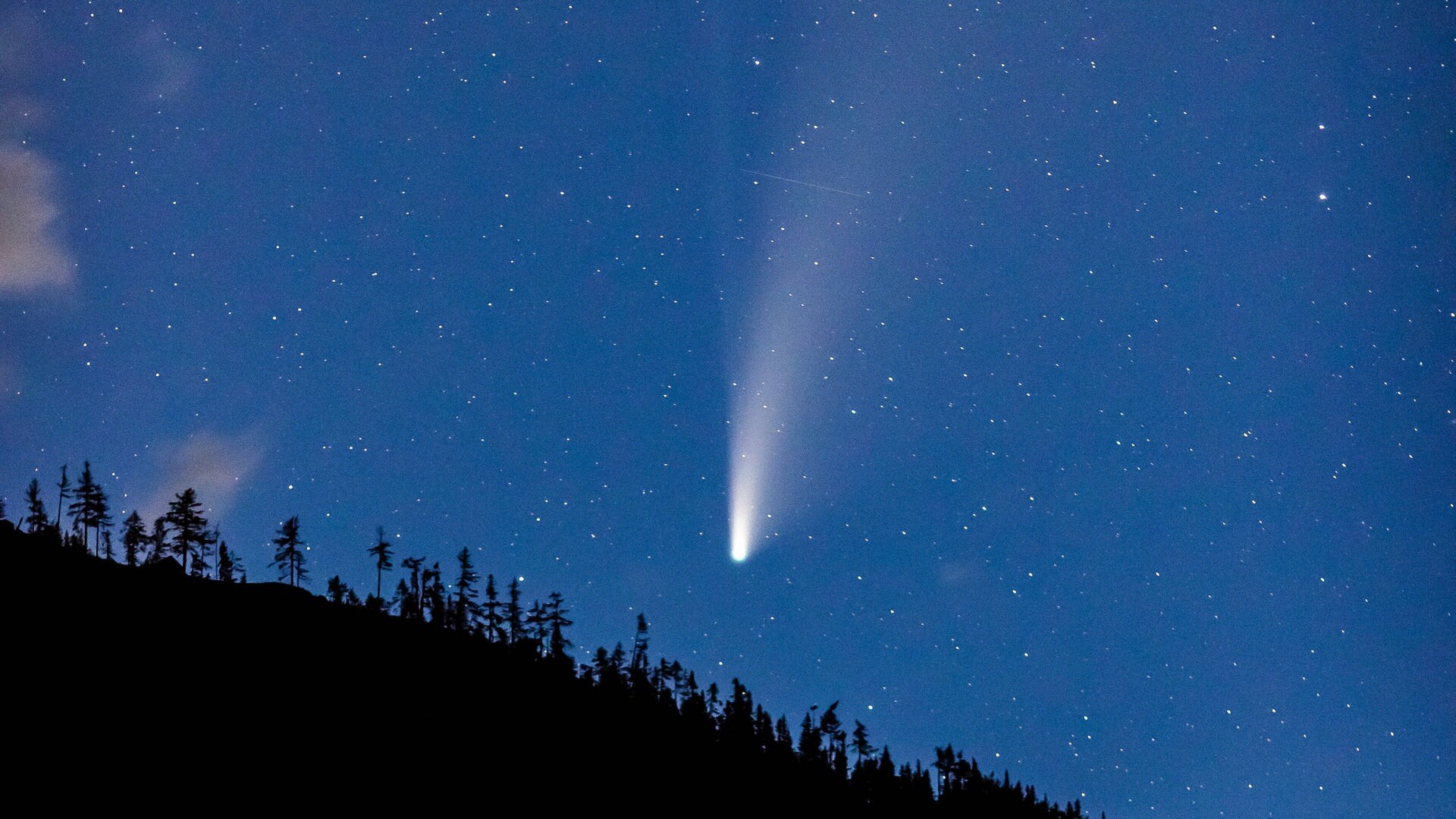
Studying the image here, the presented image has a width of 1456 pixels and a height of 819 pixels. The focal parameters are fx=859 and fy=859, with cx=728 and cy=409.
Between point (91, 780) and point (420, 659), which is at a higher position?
point (420, 659)

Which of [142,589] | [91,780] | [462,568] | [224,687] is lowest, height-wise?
[91,780]

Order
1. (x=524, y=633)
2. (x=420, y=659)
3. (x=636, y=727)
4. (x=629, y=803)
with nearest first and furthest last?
(x=629, y=803), (x=420, y=659), (x=636, y=727), (x=524, y=633)

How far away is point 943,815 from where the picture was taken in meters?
86.8

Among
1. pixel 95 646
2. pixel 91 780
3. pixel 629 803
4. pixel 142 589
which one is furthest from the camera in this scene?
pixel 142 589

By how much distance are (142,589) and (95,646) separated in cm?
1247

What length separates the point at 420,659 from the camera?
67.2m

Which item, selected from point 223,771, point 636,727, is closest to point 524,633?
point 636,727

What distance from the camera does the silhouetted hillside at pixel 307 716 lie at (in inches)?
1630

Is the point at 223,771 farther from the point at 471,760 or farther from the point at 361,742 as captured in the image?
the point at 471,760

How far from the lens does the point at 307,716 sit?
50.6m

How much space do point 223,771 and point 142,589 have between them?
83.8ft

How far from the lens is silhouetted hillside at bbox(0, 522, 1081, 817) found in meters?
41.4

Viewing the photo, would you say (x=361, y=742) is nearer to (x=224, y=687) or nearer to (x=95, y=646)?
(x=224, y=687)

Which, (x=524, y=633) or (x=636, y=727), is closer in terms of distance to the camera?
(x=636, y=727)
